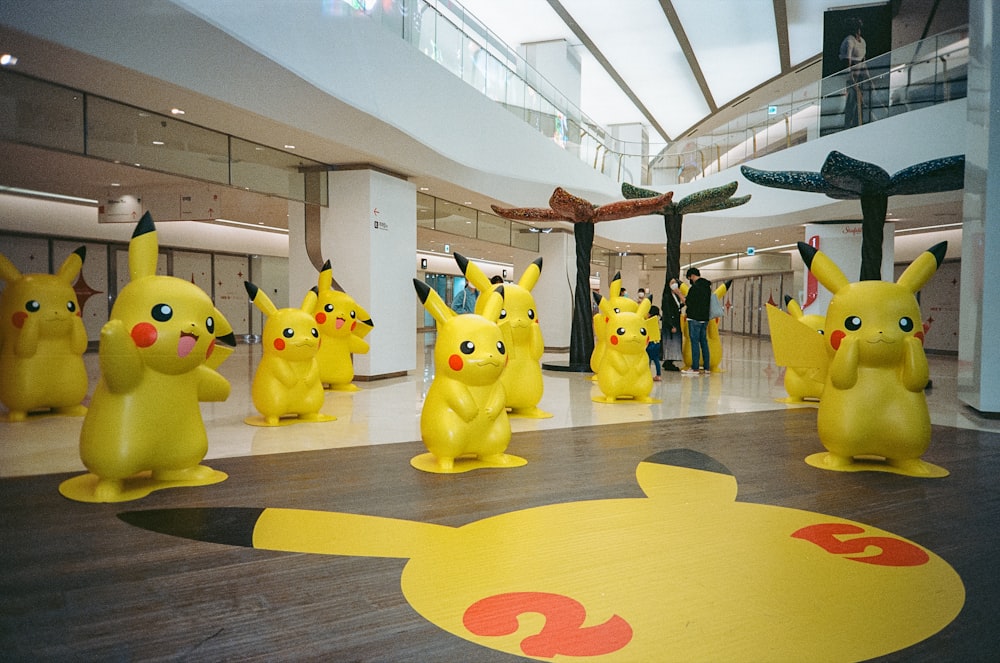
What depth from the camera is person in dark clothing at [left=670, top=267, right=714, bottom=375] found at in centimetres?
1049

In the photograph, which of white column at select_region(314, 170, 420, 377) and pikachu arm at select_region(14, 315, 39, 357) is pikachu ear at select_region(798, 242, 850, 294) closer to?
pikachu arm at select_region(14, 315, 39, 357)

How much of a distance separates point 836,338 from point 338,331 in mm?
5658

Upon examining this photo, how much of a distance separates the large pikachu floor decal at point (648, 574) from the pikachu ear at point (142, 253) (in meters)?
1.47

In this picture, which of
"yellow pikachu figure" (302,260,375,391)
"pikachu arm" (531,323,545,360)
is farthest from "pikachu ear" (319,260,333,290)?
"pikachu arm" (531,323,545,360)

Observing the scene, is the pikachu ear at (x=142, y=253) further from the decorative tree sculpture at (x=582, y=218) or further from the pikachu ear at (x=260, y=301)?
the decorative tree sculpture at (x=582, y=218)

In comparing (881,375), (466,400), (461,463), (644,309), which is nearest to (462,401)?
(466,400)

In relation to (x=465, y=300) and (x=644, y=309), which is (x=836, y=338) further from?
(x=465, y=300)

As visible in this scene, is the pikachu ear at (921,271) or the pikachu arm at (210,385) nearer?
the pikachu arm at (210,385)

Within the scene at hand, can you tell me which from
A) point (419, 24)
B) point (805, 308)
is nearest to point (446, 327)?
point (419, 24)

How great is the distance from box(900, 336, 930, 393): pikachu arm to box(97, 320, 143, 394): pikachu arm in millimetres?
4829

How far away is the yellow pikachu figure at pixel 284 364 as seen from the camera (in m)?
6.07

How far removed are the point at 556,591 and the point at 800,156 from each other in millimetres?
13662

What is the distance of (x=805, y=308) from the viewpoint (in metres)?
15.9

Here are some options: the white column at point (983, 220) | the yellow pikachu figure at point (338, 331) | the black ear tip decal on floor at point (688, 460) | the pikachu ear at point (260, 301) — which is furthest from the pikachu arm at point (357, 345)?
the white column at point (983, 220)
